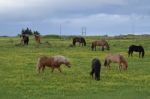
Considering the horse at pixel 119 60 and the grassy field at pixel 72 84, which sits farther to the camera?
the horse at pixel 119 60

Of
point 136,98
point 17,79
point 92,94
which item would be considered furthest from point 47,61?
point 136,98

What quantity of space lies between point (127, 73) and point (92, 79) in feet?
16.2

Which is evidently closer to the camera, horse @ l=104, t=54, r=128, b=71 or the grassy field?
the grassy field

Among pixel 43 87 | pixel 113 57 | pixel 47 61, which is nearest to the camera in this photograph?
pixel 43 87

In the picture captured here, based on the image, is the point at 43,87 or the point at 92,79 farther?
the point at 92,79

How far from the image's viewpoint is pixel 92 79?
31.3 meters

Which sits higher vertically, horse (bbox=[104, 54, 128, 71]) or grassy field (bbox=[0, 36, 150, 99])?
horse (bbox=[104, 54, 128, 71])

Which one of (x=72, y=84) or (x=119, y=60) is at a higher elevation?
(x=119, y=60)

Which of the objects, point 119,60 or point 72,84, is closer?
point 72,84

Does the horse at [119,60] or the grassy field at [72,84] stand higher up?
the horse at [119,60]

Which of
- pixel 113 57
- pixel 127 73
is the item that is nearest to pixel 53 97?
pixel 127 73

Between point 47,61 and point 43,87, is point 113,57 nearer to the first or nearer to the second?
point 47,61

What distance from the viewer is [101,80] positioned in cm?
3095

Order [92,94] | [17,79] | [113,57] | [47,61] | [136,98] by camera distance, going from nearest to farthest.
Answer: [136,98] < [92,94] < [17,79] < [47,61] < [113,57]
